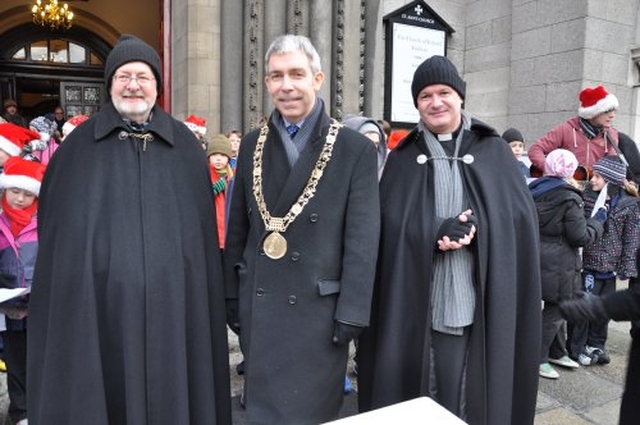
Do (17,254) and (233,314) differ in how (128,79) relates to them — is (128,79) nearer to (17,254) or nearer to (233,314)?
(233,314)

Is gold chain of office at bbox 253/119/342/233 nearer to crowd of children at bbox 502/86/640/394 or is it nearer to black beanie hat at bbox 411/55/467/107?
black beanie hat at bbox 411/55/467/107

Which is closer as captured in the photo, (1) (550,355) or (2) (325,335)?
(2) (325,335)

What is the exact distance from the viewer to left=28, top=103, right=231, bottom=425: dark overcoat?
201 centimetres

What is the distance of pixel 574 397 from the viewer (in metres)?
3.46

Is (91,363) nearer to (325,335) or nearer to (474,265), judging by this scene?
(325,335)

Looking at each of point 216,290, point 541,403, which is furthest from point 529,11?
point 216,290

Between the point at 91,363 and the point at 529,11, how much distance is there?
712 centimetres

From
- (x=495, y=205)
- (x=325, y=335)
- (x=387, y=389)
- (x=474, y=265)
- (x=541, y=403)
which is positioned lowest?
(x=541, y=403)

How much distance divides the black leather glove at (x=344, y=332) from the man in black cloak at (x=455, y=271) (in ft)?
0.81

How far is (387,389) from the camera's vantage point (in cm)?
225

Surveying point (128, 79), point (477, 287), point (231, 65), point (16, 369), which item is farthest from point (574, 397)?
point (231, 65)

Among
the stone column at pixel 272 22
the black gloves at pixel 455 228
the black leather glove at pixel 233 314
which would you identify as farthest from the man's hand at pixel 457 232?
the stone column at pixel 272 22

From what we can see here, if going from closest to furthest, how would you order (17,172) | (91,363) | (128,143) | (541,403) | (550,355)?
(91,363)
(128,143)
(17,172)
(541,403)
(550,355)

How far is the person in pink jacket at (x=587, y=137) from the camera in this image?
451cm
